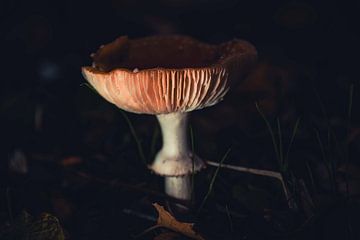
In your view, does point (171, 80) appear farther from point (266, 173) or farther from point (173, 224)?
point (266, 173)

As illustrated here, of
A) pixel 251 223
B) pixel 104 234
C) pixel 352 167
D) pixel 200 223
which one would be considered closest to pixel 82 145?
pixel 104 234

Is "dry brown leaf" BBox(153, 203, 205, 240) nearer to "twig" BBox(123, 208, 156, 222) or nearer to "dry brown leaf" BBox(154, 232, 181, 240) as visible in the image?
"dry brown leaf" BBox(154, 232, 181, 240)

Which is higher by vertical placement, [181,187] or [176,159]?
[176,159]

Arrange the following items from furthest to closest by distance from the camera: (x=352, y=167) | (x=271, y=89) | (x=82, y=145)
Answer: (x=271, y=89), (x=82, y=145), (x=352, y=167)

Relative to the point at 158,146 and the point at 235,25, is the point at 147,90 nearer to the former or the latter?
the point at 158,146

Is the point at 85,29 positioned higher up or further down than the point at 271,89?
higher up

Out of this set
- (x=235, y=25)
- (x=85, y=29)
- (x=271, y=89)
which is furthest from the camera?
(x=235, y=25)

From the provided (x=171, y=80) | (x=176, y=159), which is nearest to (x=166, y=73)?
(x=171, y=80)
